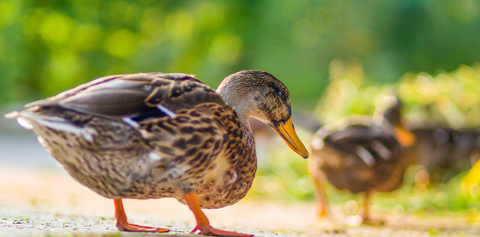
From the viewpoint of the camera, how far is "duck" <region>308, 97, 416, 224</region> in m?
3.98

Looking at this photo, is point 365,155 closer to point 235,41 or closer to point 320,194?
point 320,194

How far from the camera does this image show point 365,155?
3988mm

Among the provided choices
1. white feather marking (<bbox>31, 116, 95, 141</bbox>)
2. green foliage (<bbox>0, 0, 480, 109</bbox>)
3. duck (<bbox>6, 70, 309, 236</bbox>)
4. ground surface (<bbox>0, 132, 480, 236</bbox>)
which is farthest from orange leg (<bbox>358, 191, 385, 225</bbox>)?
green foliage (<bbox>0, 0, 480, 109</bbox>)

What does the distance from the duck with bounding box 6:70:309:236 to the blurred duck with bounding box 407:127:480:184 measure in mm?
3407

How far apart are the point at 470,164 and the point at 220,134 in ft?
12.9

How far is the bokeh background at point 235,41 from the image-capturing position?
363 inches

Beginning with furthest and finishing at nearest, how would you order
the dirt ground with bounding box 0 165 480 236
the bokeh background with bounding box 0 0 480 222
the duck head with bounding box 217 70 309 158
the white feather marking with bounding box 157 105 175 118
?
the bokeh background with bounding box 0 0 480 222, the dirt ground with bounding box 0 165 480 236, the duck head with bounding box 217 70 309 158, the white feather marking with bounding box 157 105 175 118

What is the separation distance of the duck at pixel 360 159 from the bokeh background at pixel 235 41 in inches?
135

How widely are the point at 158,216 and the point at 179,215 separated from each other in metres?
0.30

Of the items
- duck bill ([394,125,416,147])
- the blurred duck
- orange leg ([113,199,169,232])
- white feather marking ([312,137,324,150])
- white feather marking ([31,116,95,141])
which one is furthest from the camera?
the blurred duck

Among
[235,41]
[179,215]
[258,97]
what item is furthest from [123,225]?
[235,41]

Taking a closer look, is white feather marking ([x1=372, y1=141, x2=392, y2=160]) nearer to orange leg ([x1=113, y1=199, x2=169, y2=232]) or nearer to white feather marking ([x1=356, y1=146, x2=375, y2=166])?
white feather marking ([x1=356, y1=146, x2=375, y2=166])

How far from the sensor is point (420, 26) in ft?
30.7

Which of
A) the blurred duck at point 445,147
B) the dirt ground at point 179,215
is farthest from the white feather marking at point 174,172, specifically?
the blurred duck at point 445,147
